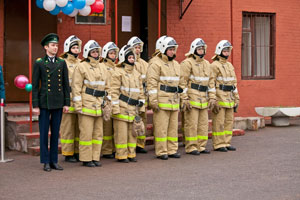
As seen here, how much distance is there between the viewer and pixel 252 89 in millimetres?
15695

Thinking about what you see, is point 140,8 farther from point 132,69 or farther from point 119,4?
point 132,69

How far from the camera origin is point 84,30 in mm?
14008

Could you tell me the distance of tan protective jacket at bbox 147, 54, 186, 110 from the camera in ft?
31.4

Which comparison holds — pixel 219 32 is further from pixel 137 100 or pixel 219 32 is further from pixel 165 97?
pixel 137 100

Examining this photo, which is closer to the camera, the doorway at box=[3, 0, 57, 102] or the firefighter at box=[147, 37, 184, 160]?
the firefighter at box=[147, 37, 184, 160]

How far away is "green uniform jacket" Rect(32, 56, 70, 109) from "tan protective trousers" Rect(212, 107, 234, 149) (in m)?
3.53

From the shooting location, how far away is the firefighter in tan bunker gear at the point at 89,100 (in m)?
8.83

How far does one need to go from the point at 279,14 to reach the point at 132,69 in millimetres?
8158

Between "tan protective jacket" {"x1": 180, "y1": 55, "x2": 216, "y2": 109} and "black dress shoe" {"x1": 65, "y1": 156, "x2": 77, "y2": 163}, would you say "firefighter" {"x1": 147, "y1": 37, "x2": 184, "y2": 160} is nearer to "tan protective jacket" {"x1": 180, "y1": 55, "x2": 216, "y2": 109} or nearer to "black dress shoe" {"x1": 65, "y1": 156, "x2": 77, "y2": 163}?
"tan protective jacket" {"x1": 180, "y1": 55, "x2": 216, "y2": 109}

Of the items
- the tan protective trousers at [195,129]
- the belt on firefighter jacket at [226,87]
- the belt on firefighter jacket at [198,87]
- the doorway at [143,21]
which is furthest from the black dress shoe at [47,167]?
the doorway at [143,21]

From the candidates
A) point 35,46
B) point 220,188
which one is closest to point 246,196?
point 220,188

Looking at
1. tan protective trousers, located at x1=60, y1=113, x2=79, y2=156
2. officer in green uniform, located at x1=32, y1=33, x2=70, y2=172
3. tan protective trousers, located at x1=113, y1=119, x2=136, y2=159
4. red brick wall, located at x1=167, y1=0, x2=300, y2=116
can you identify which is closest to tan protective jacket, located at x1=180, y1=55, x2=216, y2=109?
tan protective trousers, located at x1=113, y1=119, x2=136, y2=159

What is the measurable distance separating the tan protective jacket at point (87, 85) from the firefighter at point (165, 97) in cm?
106

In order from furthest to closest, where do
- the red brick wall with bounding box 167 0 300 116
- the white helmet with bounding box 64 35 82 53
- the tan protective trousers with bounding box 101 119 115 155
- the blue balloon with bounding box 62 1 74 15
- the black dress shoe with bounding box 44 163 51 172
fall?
the red brick wall with bounding box 167 0 300 116, the blue balloon with bounding box 62 1 74 15, the tan protective trousers with bounding box 101 119 115 155, the white helmet with bounding box 64 35 82 53, the black dress shoe with bounding box 44 163 51 172
